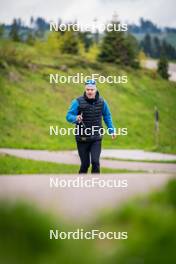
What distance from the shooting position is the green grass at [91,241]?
90.5 inches

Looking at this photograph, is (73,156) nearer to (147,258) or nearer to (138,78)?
(138,78)

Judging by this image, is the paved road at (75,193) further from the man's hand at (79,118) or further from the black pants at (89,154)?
the black pants at (89,154)

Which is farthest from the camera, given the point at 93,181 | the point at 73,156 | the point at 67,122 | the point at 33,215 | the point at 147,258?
the point at 73,156

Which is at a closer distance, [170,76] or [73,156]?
[170,76]

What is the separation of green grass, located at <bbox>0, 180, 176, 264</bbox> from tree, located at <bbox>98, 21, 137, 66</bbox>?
13.3ft

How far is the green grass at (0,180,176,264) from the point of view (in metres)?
2.30

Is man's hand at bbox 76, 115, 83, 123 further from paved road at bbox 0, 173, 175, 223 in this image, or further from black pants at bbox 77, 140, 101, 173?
paved road at bbox 0, 173, 175, 223

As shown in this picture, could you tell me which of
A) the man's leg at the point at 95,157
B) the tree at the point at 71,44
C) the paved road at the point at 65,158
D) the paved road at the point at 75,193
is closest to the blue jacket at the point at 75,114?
the man's leg at the point at 95,157

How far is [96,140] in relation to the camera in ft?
18.1

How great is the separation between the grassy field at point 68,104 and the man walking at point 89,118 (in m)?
0.67

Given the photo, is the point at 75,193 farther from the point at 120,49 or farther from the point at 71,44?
the point at 71,44

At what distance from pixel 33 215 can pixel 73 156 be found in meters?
5.23

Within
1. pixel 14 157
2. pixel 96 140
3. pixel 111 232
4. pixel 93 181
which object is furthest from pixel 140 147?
pixel 111 232

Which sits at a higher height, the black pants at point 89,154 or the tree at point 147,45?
the tree at point 147,45
